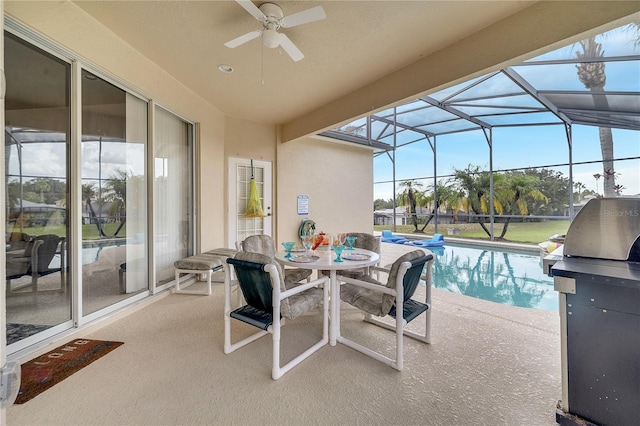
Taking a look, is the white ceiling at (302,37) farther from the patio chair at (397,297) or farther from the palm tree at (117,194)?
the patio chair at (397,297)

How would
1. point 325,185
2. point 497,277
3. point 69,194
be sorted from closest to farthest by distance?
point 69,194, point 497,277, point 325,185

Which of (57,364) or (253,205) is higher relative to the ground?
(253,205)

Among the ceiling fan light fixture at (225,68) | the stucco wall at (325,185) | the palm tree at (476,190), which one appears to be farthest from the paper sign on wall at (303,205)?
the palm tree at (476,190)

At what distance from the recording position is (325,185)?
6.36 m

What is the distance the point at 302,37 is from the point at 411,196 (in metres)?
9.48

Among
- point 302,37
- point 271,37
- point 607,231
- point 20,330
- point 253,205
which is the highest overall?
point 302,37

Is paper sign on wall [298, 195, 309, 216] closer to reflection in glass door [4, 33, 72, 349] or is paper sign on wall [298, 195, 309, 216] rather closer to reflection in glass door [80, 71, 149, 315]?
reflection in glass door [80, 71, 149, 315]

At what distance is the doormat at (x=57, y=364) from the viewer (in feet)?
5.96

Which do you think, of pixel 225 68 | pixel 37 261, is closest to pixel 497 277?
pixel 225 68

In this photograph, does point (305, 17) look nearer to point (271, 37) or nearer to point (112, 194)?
point (271, 37)

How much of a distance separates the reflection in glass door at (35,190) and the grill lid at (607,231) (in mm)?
3910

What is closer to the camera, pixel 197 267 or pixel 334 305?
pixel 334 305

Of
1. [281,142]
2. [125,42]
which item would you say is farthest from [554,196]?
[125,42]

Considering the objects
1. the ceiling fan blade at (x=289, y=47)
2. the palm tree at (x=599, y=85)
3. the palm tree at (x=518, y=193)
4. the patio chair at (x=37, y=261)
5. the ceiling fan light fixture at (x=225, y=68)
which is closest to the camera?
the patio chair at (x=37, y=261)
